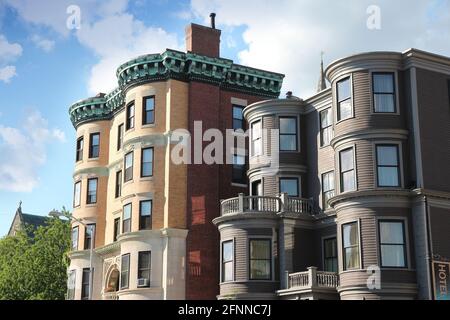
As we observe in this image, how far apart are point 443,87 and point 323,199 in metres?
9.26

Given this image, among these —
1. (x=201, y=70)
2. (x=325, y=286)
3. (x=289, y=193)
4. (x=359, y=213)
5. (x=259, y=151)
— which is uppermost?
(x=201, y=70)

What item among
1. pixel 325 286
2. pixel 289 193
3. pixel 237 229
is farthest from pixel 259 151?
pixel 325 286

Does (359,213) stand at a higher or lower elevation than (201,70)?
lower

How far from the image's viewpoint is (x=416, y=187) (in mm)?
31797

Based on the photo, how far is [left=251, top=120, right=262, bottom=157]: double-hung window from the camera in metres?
41.5

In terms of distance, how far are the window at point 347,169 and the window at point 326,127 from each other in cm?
389

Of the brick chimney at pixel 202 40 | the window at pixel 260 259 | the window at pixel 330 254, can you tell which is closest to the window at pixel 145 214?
the window at pixel 260 259

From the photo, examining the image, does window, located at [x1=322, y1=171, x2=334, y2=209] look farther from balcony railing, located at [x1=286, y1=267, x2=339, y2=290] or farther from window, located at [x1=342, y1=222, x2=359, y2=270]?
window, located at [x1=342, y1=222, x2=359, y2=270]

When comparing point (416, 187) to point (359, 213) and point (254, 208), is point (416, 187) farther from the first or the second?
point (254, 208)

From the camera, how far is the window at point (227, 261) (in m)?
37.6

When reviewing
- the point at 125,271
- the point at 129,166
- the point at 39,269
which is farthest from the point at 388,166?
the point at 39,269

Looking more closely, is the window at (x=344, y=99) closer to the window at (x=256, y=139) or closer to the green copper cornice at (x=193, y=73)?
the window at (x=256, y=139)

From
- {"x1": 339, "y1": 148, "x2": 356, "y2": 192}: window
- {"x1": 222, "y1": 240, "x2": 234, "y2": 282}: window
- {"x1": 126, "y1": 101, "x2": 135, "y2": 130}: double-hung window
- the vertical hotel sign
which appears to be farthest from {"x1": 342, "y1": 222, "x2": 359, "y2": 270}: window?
{"x1": 126, "y1": 101, "x2": 135, "y2": 130}: double-hung window

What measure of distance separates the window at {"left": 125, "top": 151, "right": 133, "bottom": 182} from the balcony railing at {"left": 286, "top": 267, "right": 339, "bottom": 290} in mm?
15028
